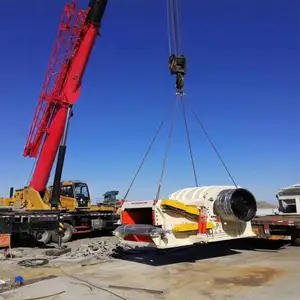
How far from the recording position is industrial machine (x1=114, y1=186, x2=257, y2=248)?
8.89 m

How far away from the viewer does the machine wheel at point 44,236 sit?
15.5 meters

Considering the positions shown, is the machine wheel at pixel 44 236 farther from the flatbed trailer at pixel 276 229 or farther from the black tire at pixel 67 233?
the flatbed trailer at pixel 276 229

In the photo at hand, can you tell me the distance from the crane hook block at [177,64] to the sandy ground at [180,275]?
516 cm

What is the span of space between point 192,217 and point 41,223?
7544mm

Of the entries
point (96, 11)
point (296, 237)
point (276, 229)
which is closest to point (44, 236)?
point (276, 229)

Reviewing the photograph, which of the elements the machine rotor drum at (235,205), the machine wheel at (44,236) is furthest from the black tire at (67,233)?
the machine rotor drum at (235,205)

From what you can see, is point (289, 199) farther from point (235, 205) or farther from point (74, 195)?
point (74, 195)

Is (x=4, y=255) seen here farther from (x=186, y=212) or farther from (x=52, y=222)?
(x=186, y=212)

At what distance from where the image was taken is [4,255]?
38.7 ft

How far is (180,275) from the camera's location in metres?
8.09

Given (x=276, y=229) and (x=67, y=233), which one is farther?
(x=67, y=233)

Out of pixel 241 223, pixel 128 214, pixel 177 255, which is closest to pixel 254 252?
pixel 241 223

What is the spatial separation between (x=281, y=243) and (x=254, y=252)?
1.99 m

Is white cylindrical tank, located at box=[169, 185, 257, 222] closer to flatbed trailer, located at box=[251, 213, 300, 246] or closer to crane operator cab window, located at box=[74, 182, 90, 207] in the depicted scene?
flatbed trailer, located at box=[251, 213, 300, 246]
